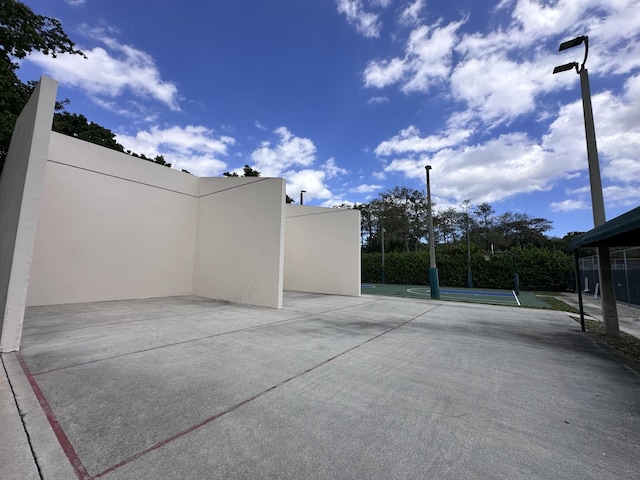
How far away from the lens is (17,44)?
9805 mm

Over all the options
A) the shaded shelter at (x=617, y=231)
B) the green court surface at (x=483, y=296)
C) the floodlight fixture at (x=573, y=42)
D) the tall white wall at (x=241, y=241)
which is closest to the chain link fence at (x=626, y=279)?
the green court surface at (x=483, y=296)

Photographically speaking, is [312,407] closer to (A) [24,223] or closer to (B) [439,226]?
(A) [24,223]

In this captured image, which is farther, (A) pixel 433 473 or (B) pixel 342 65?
(B) pixel 342 65

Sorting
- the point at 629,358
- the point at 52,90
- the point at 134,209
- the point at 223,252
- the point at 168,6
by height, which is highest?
the point at 168,6

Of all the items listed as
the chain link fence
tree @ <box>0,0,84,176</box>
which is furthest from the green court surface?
tree @ <box>0,0,84,176</box>

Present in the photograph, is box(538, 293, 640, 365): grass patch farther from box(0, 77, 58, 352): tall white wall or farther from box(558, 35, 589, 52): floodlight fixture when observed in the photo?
box(0, 77, 58, 352): tall white wall

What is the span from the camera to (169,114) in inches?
459

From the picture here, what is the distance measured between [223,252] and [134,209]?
3276 millimetres

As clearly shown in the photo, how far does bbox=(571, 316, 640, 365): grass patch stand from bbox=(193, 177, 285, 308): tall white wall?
7052 mm

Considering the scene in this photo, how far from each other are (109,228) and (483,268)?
2053 cm

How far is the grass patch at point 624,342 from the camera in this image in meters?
4.18

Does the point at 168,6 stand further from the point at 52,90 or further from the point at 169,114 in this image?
the point at 52,90

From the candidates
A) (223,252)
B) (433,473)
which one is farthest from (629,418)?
(223,252)

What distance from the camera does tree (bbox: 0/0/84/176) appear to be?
345 inches
